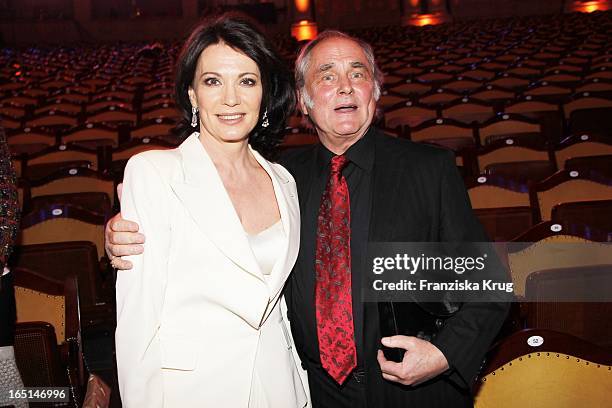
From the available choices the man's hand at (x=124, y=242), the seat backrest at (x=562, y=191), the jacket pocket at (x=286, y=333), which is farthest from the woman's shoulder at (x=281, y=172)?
the seat backrest at (x=562, y=191)

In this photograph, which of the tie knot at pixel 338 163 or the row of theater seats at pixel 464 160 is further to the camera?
the row of theater seats at pixel 464 160

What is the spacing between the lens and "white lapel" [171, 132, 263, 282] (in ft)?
5.37

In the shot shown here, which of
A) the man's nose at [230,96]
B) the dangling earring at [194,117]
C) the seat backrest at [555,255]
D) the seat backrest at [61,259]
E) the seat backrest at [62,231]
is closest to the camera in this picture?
the man's nose at [230,96]

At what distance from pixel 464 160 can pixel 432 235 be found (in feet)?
9.17

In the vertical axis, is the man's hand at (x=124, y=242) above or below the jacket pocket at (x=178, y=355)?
above

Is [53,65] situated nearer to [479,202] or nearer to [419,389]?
[479,202]

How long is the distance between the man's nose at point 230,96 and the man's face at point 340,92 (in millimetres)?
328

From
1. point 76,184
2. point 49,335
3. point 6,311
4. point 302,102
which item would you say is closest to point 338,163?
point 302,102

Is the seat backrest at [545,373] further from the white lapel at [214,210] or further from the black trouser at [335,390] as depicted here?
the white lapel at [214,210]

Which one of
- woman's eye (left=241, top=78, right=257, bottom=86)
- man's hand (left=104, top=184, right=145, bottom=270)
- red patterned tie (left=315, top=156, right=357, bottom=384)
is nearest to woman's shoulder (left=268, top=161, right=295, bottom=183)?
red patterned tie (left=315, top=156, right=357, bottom=384)

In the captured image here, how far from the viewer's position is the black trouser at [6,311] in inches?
69.9

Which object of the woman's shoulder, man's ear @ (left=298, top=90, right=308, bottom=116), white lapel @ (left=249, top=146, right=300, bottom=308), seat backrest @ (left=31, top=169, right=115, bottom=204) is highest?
man's ear @ (left=298, top=90, right=308, bottom=116)

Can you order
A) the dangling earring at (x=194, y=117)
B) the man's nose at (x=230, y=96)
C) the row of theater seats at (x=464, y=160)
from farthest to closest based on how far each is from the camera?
the row of theater seats at (x=464, y=160)
the dangling earring at (x=194, y=117)
the man's nose at (x=230, y=96)

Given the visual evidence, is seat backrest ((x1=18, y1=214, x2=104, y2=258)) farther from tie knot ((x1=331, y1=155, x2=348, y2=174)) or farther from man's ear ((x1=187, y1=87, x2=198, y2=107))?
tie knot ((x1=331, y1=155, x2=348, y2=174))
